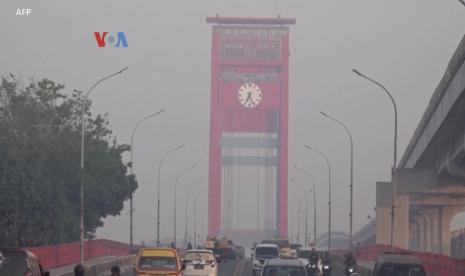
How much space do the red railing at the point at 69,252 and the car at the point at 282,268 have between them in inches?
819

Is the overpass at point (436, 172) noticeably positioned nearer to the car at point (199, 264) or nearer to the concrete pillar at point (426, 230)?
the concrete pillar at point (426, 230)

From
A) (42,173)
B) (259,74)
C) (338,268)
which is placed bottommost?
(338,268)

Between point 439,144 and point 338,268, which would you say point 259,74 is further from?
point 439,144

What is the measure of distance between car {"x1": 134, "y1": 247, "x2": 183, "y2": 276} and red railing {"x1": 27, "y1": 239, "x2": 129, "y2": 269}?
34.3 ft

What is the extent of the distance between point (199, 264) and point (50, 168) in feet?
117

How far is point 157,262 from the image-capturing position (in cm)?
4422

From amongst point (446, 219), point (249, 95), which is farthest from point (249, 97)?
point (446, 219)

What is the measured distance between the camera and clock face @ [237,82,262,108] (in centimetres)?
14788

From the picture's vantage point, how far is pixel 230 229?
554ft

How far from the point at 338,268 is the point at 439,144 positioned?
16308 mm

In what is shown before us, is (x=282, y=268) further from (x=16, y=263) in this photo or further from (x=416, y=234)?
(x=416, y=234)

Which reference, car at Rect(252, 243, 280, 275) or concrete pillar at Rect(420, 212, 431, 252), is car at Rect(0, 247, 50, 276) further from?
concrete pillar at Rect(420, 212, 431, 252)

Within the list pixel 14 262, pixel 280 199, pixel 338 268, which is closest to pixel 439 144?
pixel 338 268

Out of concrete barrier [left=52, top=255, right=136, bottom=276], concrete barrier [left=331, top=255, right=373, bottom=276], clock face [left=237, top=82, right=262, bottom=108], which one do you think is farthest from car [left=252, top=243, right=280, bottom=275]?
clock face [left=237, top=82, right=262, bottom=108]
